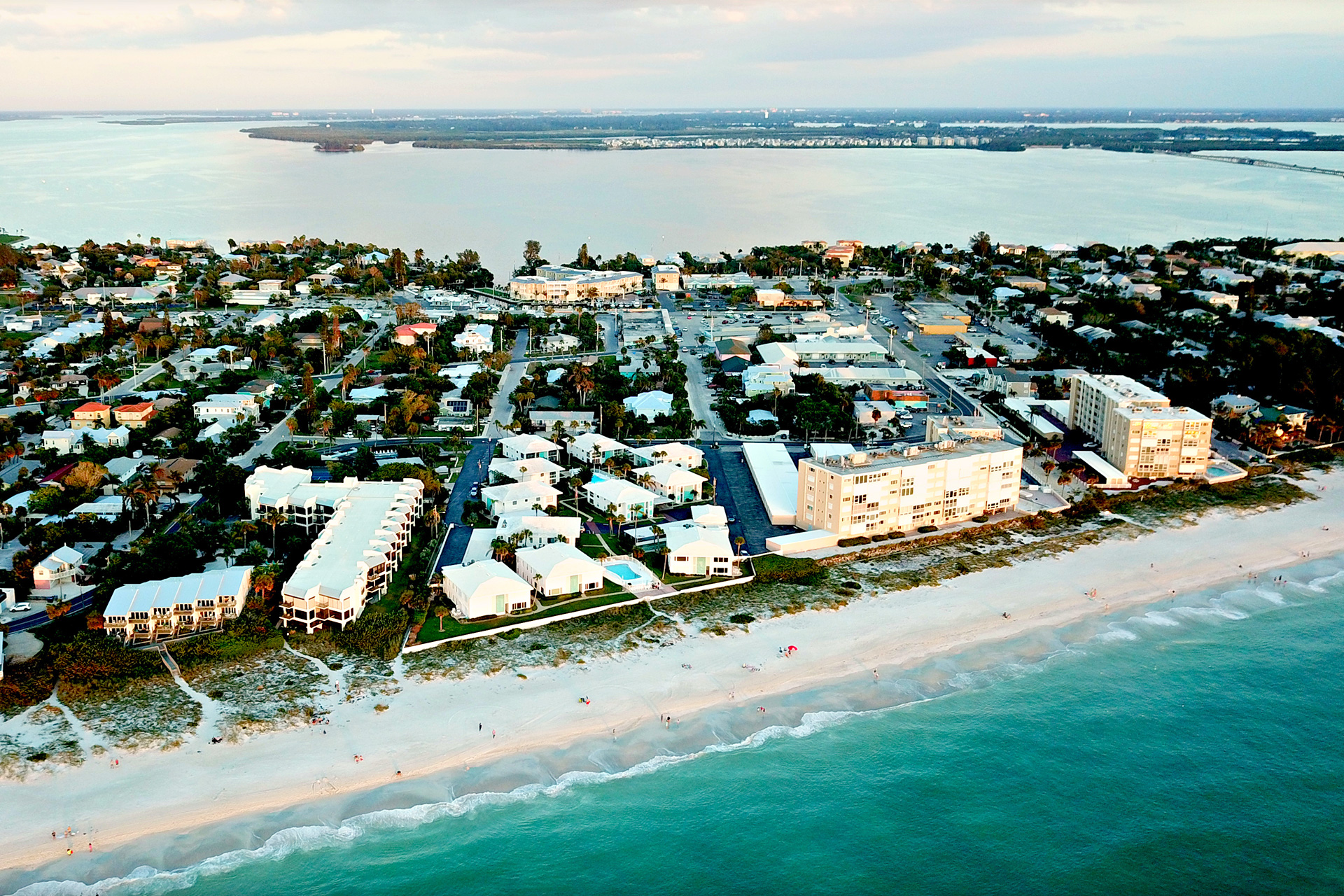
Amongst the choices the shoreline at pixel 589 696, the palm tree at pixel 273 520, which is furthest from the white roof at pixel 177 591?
the shoreline at pixel 589 696

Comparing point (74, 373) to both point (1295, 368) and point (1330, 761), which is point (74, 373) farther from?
point (1295, 368)

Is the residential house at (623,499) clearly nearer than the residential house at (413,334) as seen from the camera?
Yes

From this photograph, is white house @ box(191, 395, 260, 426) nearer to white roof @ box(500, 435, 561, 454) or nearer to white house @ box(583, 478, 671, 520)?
white roof @ box(500, 435, 561, 454)

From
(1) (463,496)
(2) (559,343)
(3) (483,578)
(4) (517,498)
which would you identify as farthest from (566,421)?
(3) (483,578)

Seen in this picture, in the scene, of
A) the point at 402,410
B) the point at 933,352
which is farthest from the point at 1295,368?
the point at 402,410

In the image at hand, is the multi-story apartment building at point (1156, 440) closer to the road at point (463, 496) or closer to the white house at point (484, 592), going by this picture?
the road at point (463, 496)

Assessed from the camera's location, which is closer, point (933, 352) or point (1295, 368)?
point (1295, 368)

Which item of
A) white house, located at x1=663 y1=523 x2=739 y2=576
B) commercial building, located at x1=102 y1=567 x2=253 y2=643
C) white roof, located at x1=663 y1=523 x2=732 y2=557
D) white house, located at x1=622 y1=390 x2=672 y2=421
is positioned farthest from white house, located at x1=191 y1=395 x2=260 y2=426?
white house, located at x1=663 y1=523 x2=739 y2=576
